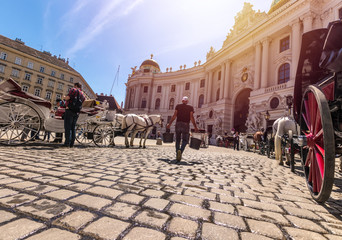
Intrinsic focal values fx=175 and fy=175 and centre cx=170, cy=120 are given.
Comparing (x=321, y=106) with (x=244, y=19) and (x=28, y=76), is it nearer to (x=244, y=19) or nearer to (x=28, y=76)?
(x=244, y=19)

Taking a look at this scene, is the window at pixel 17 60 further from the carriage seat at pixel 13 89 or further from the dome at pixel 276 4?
the dome at pixel 276 4

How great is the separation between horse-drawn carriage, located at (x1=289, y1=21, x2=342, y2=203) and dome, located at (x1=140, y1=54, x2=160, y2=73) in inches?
1734

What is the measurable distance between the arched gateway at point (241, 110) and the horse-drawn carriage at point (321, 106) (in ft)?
75.8

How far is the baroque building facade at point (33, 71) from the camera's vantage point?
31.4 metres

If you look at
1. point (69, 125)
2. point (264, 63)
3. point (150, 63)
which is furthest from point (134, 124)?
point (150, 63)

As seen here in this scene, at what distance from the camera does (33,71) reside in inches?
1353

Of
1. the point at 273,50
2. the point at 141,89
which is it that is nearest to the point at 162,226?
the point at 273,50

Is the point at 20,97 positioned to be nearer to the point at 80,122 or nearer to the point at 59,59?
the point at 80,122

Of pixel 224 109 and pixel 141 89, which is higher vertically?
pixel 141 89

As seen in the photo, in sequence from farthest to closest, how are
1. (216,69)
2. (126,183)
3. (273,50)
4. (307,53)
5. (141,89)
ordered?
(141,89), (216,69), (273,50), (307,53), (126,183)

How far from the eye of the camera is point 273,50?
21031 mm

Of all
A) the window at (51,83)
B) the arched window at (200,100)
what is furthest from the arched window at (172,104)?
the window at (51,83)

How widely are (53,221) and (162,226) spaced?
0.70 metres

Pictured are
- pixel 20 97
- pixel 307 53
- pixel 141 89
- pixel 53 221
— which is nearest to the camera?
pixel 53 221
